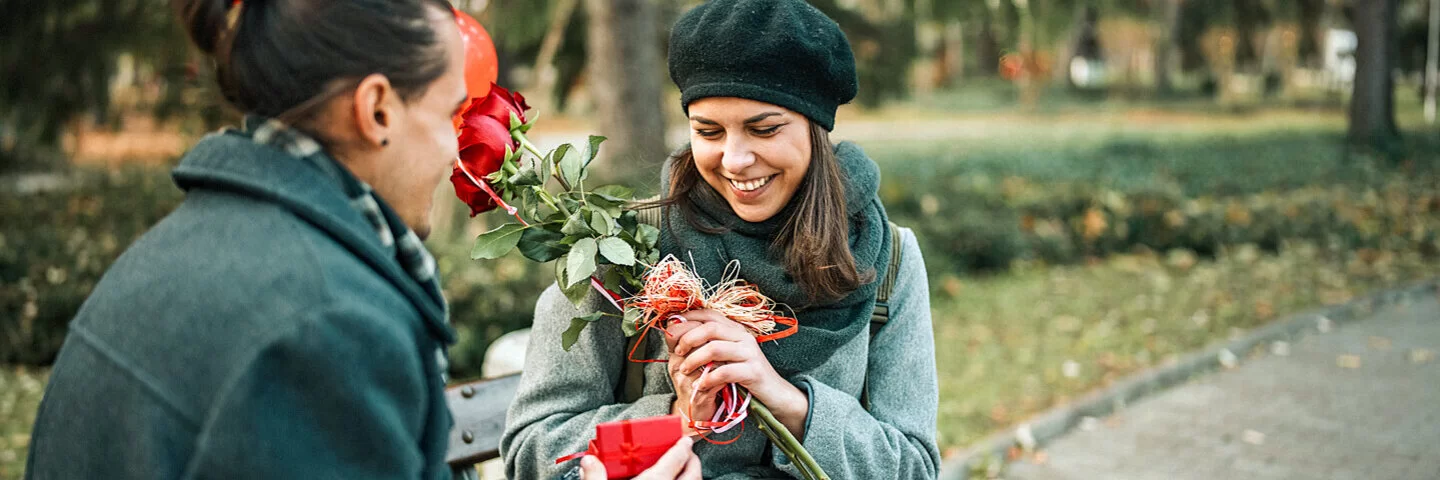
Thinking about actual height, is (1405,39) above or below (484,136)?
below

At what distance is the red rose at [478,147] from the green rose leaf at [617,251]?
22cm

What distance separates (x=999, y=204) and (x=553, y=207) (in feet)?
28.2

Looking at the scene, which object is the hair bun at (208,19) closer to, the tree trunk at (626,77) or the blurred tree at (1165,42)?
the tree trunk at (626,77)

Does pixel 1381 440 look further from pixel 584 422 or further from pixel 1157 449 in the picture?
pixel 584 422

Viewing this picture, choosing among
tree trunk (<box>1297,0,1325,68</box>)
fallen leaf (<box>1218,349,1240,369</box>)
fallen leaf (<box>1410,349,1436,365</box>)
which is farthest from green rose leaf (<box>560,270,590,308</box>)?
tree trunk (<box>1297,0,1325,68</box>)

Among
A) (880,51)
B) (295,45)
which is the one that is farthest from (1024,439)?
(880,51)

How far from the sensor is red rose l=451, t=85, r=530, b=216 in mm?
1971

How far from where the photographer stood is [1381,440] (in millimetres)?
5172

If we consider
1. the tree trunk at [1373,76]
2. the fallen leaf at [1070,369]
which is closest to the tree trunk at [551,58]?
the fallen leaf at [1070,369]

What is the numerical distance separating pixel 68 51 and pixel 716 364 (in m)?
8.06

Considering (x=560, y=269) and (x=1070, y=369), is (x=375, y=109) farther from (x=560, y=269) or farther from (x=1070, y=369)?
(x=1070, y=369)

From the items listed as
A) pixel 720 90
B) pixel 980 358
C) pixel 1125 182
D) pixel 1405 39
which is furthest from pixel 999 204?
pixel 1405 39

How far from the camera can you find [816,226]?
2207 millimetres

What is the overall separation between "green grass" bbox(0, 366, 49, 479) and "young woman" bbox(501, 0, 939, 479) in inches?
130
